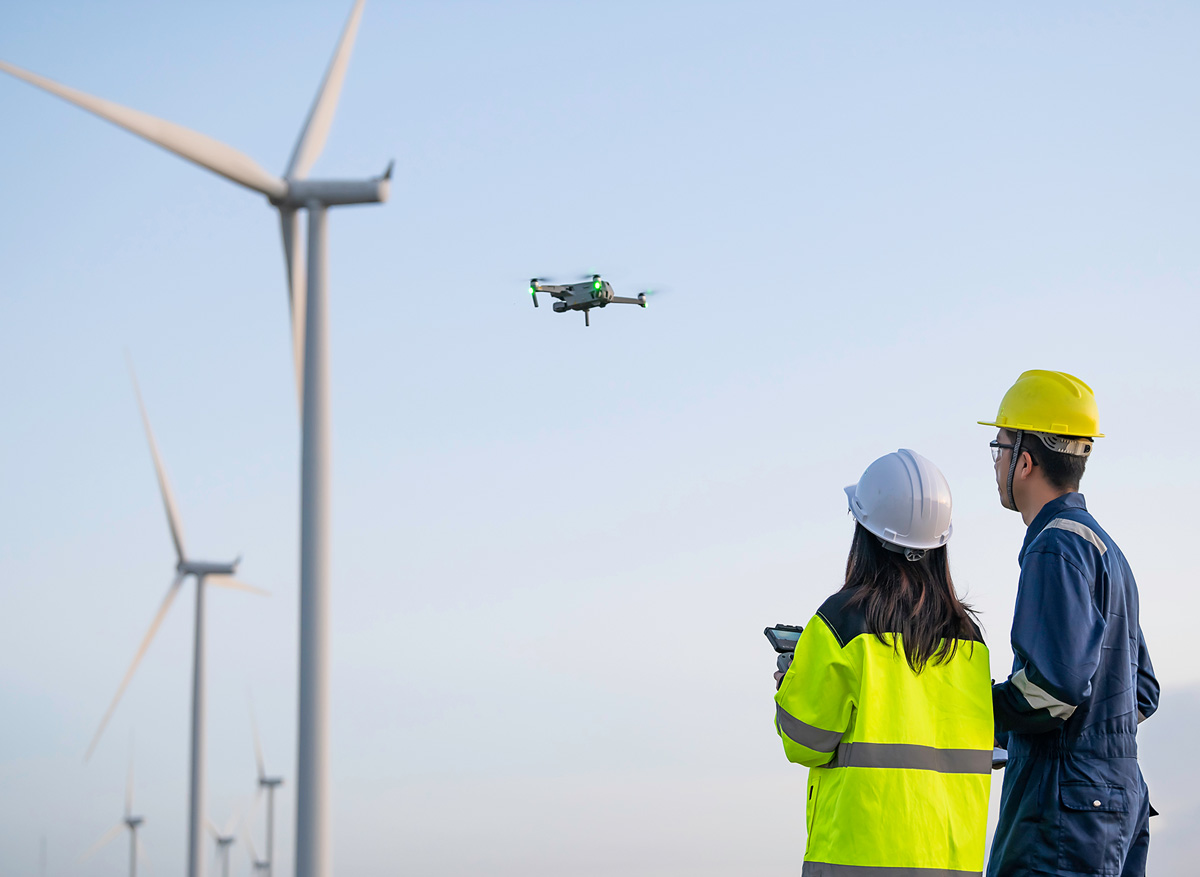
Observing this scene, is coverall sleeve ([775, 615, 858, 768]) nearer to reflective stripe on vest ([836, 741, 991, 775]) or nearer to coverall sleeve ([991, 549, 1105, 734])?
reflective stripe on vest ([836, 741, 991, 775])

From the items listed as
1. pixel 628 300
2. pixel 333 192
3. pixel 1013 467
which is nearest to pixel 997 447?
pixel 1013 467

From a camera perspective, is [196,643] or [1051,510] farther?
[196,643]

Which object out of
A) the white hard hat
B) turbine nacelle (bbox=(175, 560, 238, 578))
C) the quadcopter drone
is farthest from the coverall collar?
turbine nacelle (bbox=(175, 560, 238, 578))

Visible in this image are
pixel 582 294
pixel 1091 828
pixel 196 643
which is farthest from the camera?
pixel 196 643

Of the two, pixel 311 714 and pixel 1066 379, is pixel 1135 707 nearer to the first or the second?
pixel 1066 379

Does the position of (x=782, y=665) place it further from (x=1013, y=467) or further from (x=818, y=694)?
(x=1013, y=467)

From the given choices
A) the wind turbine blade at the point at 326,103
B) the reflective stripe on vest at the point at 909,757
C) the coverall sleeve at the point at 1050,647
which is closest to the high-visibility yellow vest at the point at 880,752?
the reflective stripe on vest at the point at 909,757

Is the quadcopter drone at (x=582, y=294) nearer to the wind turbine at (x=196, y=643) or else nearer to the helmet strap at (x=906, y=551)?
the helmet strap at (x=906, y=551)
